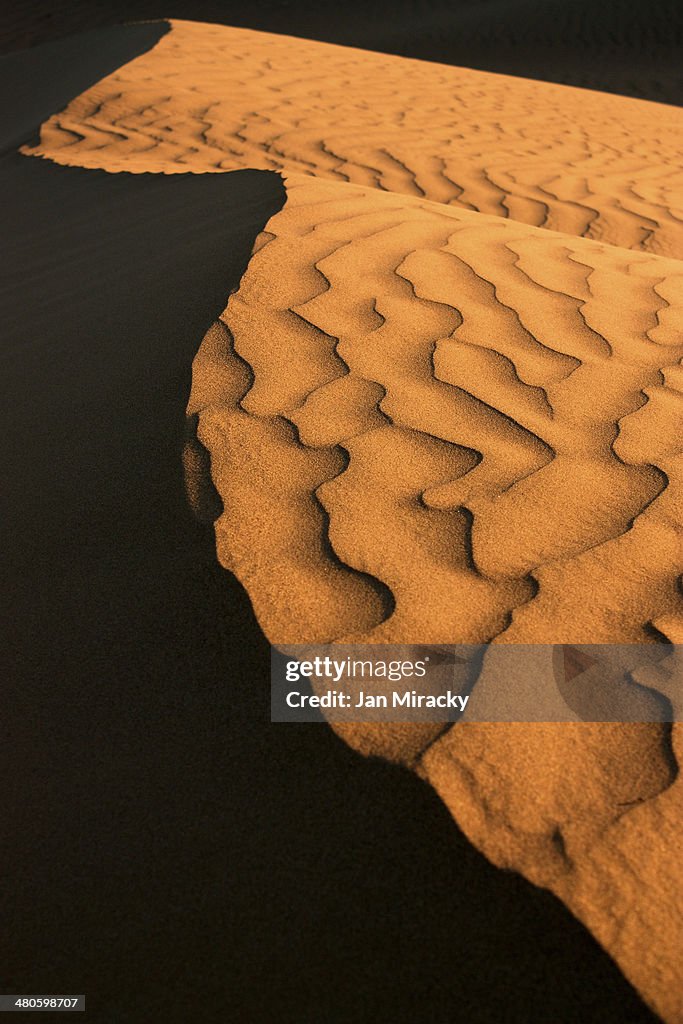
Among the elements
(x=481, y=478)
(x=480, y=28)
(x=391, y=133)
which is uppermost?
(x=481, y=478)

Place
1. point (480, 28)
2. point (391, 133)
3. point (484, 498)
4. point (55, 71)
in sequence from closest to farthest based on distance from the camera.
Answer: point (484, 498) → point (391, 133) → point (55, 71) → point (480, 28)

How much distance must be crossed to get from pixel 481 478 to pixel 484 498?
8 centimetres

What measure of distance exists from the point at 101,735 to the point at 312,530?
516mm

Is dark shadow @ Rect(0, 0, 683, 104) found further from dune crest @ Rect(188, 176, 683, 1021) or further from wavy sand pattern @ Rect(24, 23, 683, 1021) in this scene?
dune crest @ Rect(188, 176, 683, 1021)

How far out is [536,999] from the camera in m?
0.99

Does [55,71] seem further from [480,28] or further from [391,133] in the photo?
[480,28]

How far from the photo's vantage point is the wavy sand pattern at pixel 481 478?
3.73 ft

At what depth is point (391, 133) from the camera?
652cm

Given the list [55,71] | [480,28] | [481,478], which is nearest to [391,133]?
[55,71]

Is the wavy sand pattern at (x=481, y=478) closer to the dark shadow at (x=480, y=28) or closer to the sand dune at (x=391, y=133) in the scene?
the sand dune at (x=391, y=133)

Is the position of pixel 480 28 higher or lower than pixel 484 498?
lower

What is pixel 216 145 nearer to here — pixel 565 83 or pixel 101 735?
pixel 101 735

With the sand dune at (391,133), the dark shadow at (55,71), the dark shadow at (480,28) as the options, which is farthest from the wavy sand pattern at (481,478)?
the dark shadow at (480,28)

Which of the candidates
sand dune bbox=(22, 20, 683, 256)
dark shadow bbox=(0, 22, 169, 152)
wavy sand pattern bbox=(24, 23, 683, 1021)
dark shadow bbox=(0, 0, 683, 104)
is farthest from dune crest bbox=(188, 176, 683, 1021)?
dark shadow bbox=(0, 0, 683, 104)
